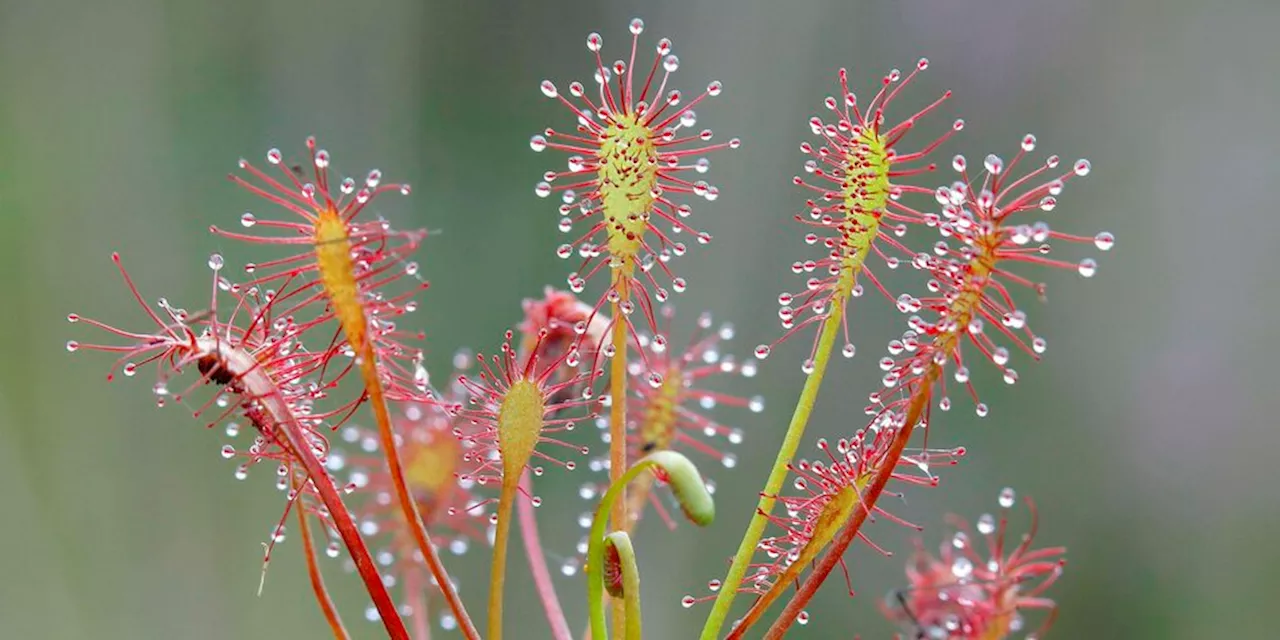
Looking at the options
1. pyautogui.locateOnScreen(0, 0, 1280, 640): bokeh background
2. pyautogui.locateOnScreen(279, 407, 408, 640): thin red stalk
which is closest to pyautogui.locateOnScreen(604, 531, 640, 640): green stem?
pyautogui.locateOnScreen(279, 407, 408, 640): thin red stalk

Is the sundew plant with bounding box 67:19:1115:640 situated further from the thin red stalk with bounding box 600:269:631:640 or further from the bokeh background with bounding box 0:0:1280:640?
the bokeh background with bounding box 0:0:1280:640

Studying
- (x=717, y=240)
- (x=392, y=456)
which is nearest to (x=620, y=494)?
(x=392, y=456)

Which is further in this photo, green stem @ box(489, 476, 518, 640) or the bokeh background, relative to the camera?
the bokeh background

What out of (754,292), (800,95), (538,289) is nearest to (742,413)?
(754,292)

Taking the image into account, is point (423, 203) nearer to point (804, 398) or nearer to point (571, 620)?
point (571, 620)

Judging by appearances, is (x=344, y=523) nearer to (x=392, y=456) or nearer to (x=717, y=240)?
(x=392, y=456)

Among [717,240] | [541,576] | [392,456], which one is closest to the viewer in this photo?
[392,456]
